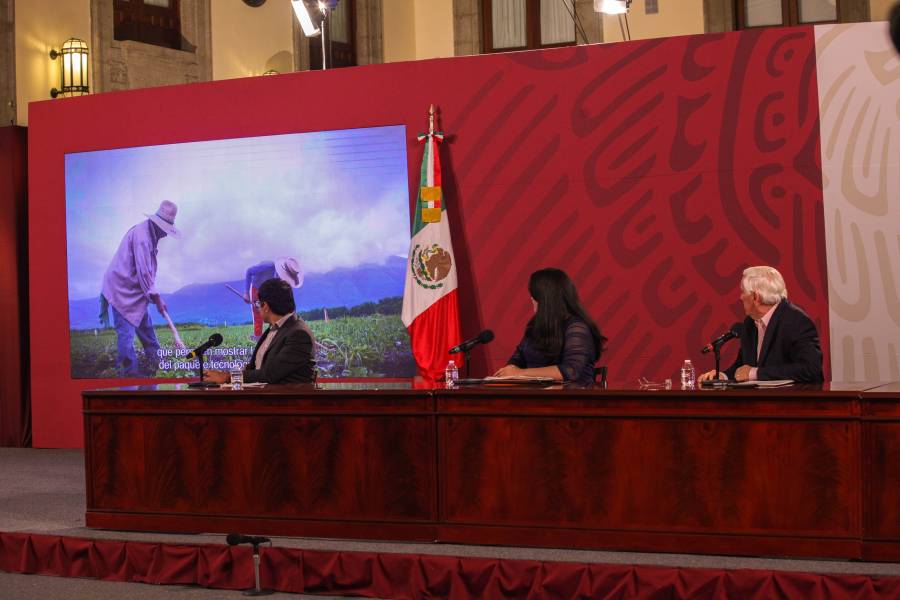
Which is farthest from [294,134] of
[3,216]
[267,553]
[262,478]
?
[267,553]

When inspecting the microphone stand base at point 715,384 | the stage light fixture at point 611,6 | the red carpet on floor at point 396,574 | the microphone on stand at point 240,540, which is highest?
the stage light fixture at point 611,6

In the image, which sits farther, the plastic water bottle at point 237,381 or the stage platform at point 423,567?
the plastic water bottle at point 237,381

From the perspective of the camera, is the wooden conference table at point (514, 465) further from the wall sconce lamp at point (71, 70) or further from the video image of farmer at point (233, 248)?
the wall sconce lamp at point (71, 70)

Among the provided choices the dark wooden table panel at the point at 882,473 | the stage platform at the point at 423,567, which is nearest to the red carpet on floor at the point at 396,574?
the stage platform at the point at 423,567

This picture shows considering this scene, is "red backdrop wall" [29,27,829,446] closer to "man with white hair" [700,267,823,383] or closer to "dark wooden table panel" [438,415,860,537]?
"man with white hair" [700,267,823,383]

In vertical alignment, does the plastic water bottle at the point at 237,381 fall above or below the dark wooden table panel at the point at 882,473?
above

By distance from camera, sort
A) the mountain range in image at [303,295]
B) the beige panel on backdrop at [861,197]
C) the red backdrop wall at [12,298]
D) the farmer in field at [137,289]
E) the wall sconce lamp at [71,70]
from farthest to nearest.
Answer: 1. the wall sconce lamp at [71,70]
2. the red backdrop wall at [12,298]
3. the farmer in field at [137,289]
4. the mountain range in image at [303,295]
5. the beige panel on backdrop at [861,197]

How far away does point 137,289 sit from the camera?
9.37 meters

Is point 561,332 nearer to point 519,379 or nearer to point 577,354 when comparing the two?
point 577,354

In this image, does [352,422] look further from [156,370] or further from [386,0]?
[386,0]

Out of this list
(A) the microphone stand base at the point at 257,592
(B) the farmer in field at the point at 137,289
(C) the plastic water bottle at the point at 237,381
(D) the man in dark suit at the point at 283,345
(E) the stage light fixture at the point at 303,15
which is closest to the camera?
(A) the microphone stand base at the point at 257,592

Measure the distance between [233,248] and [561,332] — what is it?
4.41 meters

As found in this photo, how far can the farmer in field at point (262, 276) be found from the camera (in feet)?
29.3

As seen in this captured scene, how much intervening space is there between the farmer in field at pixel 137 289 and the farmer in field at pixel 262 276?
0.76 m
